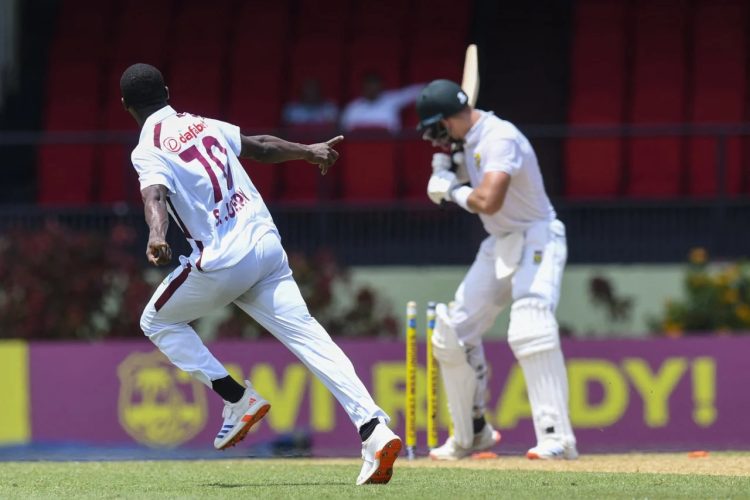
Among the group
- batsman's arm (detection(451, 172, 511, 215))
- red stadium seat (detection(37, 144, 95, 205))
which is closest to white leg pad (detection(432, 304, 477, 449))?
batsman's arm (detection(451, 172, 511, 215))

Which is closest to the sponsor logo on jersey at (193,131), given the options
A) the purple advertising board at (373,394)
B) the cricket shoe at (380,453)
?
the cricket shoe at (380,453)

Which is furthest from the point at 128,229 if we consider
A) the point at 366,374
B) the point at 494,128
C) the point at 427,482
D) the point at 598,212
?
the point at 427,482

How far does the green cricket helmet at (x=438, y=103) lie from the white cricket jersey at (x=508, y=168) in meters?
0.17

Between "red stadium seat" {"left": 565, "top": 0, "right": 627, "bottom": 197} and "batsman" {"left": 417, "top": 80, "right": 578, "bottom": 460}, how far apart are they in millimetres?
4704

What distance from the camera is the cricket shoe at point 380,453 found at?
25.1 feet

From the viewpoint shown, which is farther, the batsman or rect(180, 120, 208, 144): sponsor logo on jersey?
the batsman

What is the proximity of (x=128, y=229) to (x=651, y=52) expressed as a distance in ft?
17.6

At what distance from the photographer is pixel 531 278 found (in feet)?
32.3

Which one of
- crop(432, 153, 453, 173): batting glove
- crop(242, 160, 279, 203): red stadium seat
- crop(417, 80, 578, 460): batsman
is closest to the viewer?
crop(417, 80, 578, 460): batsman

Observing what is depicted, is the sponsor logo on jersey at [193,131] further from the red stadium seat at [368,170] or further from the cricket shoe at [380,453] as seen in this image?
the red stadium seat at [368,170]

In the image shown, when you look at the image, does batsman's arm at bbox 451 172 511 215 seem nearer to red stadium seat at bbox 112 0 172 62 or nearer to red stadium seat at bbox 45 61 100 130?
red stadium seat at bbox 45 61 100 130

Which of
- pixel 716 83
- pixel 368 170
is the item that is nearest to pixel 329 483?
pixel 368 170

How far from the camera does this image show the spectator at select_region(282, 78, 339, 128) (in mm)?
15086

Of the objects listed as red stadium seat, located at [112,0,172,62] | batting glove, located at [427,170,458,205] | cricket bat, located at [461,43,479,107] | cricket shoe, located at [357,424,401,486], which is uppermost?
red stadium seat, located at [112,0,172,62]
